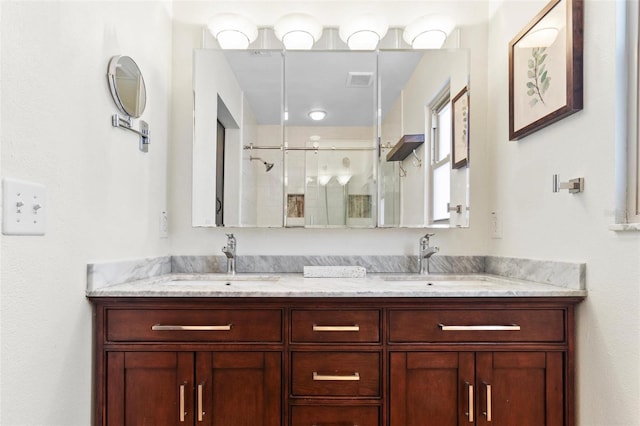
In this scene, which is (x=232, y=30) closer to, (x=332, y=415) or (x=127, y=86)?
(x=127, y=86)

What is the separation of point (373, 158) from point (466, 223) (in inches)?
21.5

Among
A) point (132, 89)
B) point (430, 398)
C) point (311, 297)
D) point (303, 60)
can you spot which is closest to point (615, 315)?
point (430, 398)

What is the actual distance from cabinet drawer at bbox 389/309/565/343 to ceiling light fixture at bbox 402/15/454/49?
130 cm

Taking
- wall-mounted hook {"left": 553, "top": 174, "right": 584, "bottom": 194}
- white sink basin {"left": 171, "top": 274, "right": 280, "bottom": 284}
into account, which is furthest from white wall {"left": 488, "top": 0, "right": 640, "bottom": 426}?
white sink basin {"left": 171, "top": 274, "right": 280, "bottom": 284}

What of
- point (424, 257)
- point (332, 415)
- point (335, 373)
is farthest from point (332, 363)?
point (424, 257)

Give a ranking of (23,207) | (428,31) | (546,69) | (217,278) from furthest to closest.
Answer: (428,31), (217,278), (546,69), (23,207)

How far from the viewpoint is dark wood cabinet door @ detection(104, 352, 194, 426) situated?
121 cm

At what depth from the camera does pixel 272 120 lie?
177cm

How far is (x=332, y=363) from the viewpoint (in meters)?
1.23

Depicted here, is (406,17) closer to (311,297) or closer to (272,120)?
(272,120)

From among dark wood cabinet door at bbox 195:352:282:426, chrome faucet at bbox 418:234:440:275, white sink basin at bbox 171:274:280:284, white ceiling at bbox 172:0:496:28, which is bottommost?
dark wood cabinet door at bbox 195:352:282:426

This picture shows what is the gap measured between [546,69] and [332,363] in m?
1.31

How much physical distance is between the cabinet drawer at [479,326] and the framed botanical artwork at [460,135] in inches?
30.6

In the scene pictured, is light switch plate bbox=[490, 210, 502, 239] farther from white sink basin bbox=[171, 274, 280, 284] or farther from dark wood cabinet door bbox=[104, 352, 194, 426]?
dark wood cabinet door bbox=[104, 352, 194, 426]
